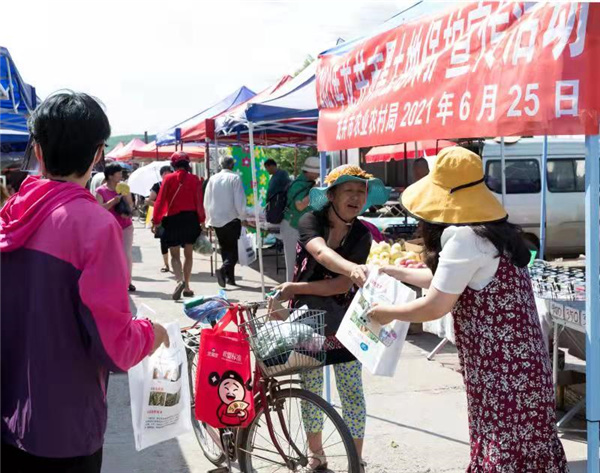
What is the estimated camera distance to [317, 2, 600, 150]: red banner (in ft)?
9.59

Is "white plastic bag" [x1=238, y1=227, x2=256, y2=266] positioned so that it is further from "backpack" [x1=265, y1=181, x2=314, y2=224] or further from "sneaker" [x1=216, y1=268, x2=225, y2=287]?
"backpack" [x1=265, y1=181, x2=314, y2=224]

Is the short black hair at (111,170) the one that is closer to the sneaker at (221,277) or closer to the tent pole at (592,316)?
the sneaker at (221,277)

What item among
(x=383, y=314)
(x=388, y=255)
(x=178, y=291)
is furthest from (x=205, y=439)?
(x=178, y=291)

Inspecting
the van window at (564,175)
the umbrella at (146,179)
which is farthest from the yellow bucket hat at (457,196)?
the umbrella at (146,179)

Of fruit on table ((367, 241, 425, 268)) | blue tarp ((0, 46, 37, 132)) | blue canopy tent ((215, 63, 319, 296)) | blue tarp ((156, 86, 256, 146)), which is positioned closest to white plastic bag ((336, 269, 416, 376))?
fruit on table ((367, 241, 425, 268))

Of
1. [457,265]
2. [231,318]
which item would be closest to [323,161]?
[231,318]

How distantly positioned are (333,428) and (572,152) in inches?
433

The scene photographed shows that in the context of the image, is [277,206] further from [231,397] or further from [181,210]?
[231,397]

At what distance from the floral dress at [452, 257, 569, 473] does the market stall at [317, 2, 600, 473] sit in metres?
0.58

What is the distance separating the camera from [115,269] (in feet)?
6.77

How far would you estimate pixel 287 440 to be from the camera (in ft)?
12.3

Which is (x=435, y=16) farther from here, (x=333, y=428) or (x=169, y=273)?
(x=169, y=273)

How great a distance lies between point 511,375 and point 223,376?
4.84 feet

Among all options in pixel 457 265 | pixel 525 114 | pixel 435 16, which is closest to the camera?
pixel 457 265
